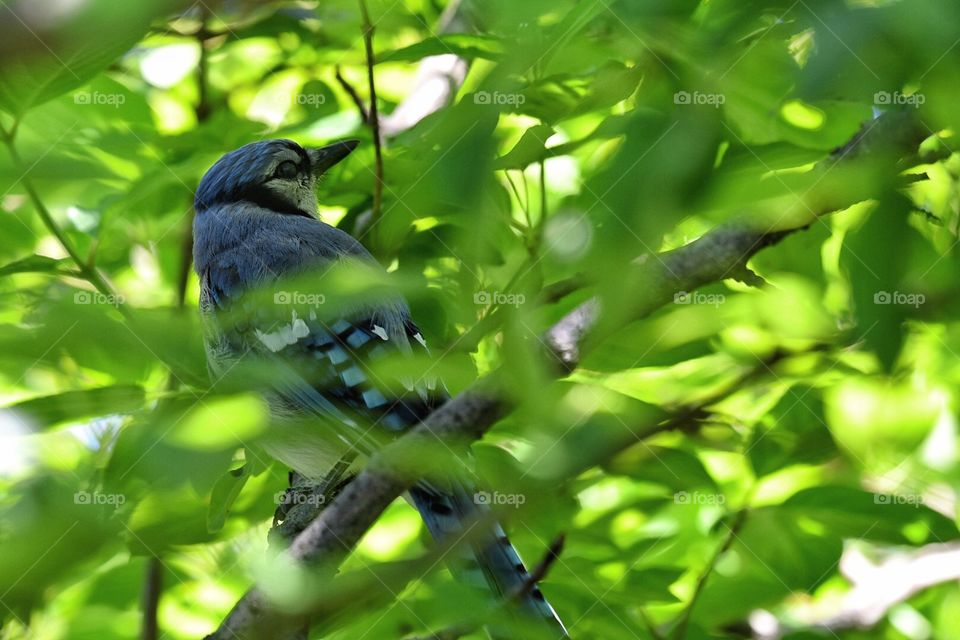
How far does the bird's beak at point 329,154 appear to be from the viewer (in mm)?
2645

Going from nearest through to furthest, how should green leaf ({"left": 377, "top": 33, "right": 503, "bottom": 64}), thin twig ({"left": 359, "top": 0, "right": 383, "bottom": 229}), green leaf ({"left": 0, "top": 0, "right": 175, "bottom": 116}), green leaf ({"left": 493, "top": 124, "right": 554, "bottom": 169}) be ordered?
green leaf ({"left": 0, "top": 0, "right": 175, "bottom": 116}) < green leaf ({"left": 493, "top": 124, "right": 554, "bottom": 169}) < green leaf ({"left": 377, "top": 33, "right": 503, "bottom": 64}) < thin twig ({"left": 359, "top": 0, "right": 383, "bottom": 229})

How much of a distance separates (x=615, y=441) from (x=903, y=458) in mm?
907

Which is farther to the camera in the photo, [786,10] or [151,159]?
[151,159]

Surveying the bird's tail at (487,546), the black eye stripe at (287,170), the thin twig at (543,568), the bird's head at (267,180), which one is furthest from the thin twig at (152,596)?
the black eye stripe at (287,170)

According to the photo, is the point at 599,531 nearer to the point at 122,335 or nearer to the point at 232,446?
the point at 232,446

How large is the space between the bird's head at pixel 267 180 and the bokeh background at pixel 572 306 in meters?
0.36

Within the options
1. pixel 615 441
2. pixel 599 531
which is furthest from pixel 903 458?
pixel 615 441

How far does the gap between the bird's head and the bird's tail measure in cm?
122

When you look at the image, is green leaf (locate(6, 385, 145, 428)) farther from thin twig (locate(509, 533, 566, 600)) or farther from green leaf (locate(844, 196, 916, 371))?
green leaf (locate(844, 196, 916, 371))

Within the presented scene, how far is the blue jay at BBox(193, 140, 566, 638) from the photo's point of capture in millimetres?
1975

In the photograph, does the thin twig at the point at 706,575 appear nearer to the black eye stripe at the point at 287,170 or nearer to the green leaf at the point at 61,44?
the green leaf at the point at 61,44

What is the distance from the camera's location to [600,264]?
3.66 ft

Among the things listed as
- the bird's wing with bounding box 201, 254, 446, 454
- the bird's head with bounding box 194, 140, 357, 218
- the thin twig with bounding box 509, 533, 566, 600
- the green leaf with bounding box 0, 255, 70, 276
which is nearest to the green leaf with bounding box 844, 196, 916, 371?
the thin twig with bounding box 509, 533, 566, 600

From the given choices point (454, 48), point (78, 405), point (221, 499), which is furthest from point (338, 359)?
point (78, 405)
